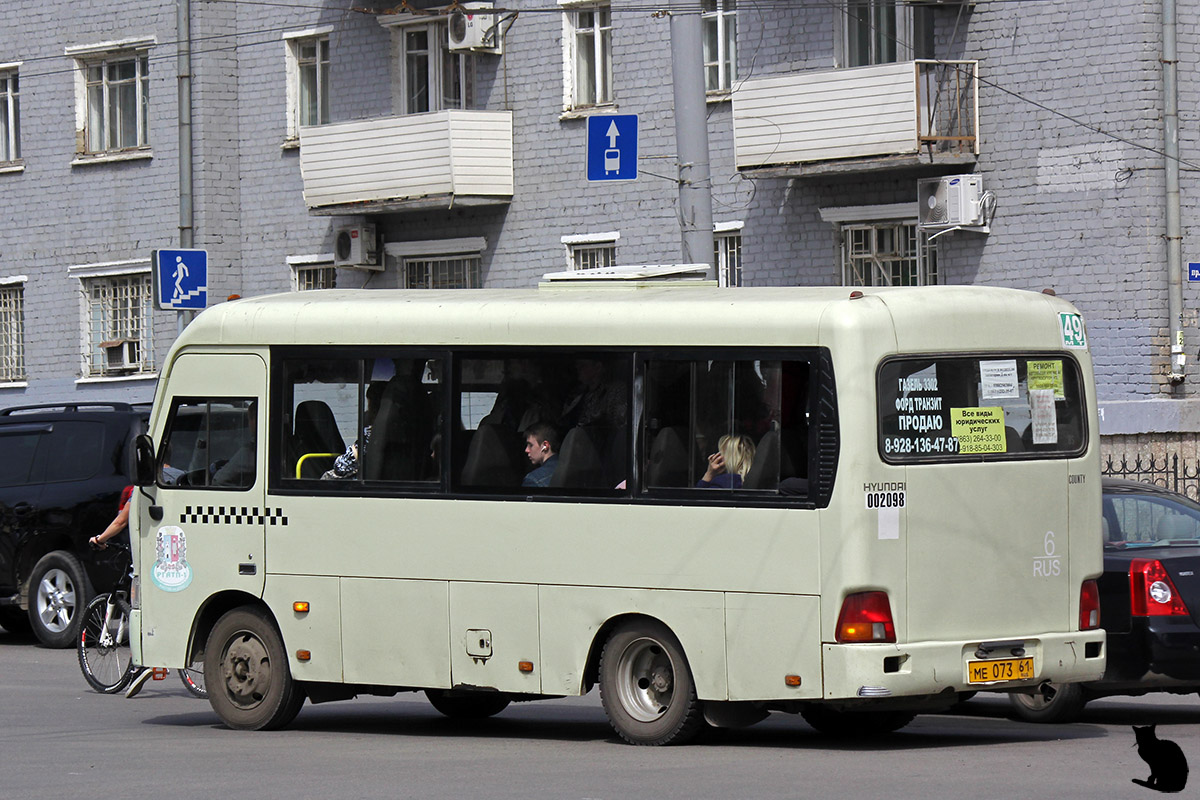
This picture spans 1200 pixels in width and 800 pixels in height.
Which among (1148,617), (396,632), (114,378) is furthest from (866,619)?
(114,378)

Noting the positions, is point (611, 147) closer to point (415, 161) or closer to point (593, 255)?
point (593, 255)

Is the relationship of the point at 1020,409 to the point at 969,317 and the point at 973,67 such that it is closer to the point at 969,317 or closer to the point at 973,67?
the point at 969,317

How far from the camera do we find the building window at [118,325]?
3175cm

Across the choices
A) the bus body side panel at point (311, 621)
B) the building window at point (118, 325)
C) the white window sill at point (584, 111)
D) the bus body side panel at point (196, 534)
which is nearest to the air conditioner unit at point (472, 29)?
the white window sill at point (584, 111)

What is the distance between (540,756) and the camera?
1063 cm

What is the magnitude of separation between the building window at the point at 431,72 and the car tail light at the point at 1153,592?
18204mm

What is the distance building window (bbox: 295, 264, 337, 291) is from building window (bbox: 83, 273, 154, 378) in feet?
8.48

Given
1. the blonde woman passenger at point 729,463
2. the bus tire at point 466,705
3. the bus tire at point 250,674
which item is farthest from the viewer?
→ the bus tire at point 466,705

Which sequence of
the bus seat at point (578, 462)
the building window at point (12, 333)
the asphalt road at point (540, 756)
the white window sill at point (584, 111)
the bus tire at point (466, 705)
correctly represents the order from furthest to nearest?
→ the building window at point (12, 333) < the white window sill at point (584, 111) < the bus tire at point (466, 705) < the bus seat at point (578, 462) < the asphalt road at point (540, 756)

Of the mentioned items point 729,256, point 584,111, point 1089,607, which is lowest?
point 1089,607

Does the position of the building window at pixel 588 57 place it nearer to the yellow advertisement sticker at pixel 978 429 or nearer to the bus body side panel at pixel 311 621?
the bus body side panel at pixel 311 621

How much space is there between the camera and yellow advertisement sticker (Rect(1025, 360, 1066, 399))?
35.8 feet

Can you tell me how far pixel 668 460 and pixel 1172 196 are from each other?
12649 mm

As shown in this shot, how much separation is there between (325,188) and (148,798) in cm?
2021
